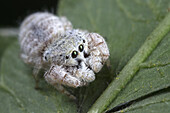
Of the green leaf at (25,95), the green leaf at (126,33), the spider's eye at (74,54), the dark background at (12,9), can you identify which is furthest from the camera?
the dark background at (12,9)

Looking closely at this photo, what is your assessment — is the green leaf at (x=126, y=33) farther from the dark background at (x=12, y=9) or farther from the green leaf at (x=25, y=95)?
the dark background at (x=12, y=9)

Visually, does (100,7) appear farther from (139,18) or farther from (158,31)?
(158,31)

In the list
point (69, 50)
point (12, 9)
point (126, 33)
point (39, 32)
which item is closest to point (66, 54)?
point (69, 50)

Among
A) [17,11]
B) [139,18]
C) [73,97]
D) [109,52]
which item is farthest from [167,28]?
[17,11]

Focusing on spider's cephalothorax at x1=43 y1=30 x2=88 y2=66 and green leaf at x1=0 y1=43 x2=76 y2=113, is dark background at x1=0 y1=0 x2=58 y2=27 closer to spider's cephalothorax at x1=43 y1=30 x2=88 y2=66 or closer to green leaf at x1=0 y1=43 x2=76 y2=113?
green leaf at x1=0 y1=43 x2=76 y2=113

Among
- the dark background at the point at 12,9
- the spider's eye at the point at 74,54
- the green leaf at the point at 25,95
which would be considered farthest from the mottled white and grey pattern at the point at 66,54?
the dark background at the point at 12,9

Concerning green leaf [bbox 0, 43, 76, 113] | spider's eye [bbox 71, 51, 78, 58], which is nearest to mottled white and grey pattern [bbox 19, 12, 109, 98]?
spider's eye [bbox 71, 51, 78, 58]

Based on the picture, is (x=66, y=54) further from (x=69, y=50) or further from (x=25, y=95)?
(x=25, y=95)

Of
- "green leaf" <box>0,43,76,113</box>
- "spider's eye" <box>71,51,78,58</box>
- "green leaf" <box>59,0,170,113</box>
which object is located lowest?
"green leaf" <box>0,43,76,113</box>
